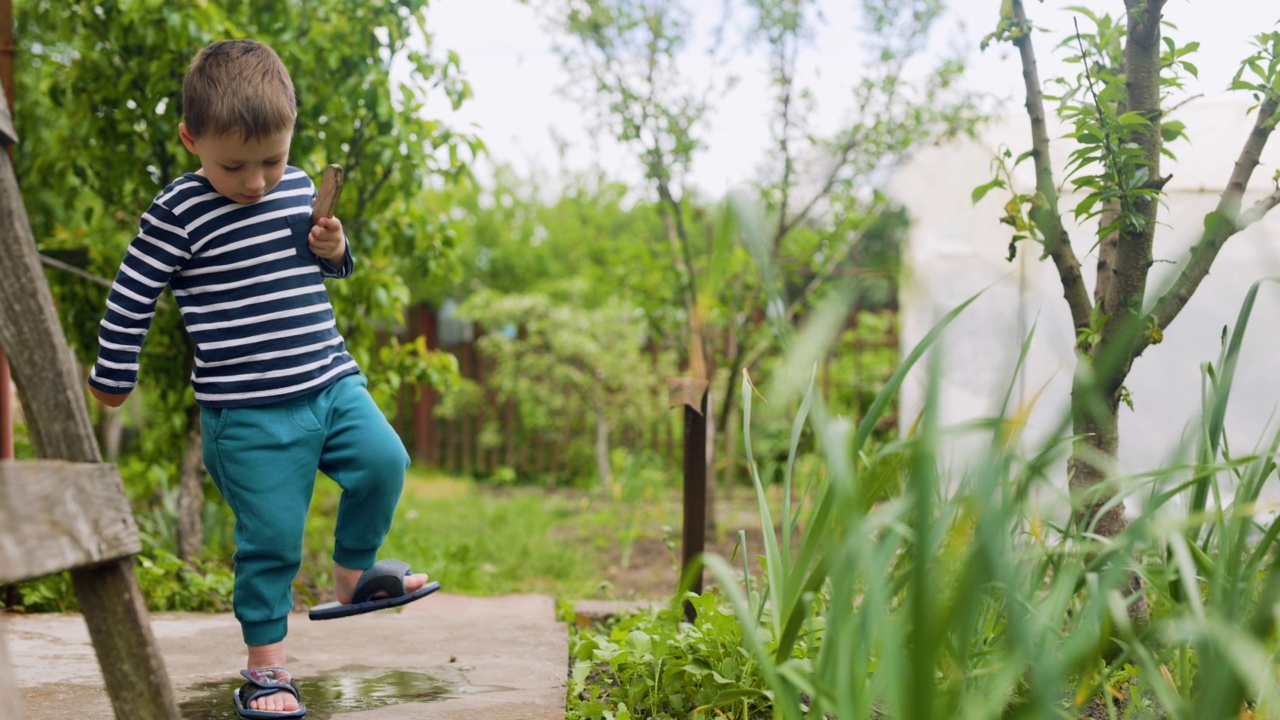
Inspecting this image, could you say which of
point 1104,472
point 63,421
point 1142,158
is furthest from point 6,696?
point 1142,158

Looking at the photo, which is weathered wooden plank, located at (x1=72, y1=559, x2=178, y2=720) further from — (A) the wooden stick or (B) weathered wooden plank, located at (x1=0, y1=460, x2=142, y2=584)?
(A) the wooden stick

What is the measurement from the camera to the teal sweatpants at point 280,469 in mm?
1692

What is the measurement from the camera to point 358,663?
6.64 ft

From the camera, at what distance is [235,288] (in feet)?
5.57

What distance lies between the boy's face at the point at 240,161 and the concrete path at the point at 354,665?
32.9 inches

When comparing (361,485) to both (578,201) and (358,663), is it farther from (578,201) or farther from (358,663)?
(578,201)

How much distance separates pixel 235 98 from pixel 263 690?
91 centimetres

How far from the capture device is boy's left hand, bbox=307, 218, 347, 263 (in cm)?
173

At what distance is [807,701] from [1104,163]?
1.03 m

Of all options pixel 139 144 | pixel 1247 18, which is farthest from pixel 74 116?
pixel 1247 18

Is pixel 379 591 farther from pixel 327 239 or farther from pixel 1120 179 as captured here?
pixel 1120 179

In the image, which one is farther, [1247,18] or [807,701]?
[1247,18]

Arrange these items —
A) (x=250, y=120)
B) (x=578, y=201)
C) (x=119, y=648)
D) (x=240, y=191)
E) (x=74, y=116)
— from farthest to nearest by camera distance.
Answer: (x=578, y=201) → (x=74, y=116) → (x=240, y=191) → (x=250, y=120) → (x=119, y=648)

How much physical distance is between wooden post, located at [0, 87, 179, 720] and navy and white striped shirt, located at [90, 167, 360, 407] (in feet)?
1.76
